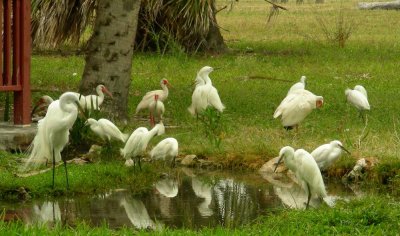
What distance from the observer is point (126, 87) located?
1438cm

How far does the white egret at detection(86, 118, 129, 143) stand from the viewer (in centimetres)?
1148

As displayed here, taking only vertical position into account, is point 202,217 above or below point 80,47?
above

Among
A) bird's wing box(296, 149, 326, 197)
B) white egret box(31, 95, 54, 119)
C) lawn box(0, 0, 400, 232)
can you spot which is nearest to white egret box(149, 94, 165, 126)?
→ lawn box(0, 0, 400, 232)

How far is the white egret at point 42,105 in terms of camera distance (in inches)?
520

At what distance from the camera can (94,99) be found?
13.2 meters

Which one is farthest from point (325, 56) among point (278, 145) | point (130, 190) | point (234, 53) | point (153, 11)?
point (130, 190)

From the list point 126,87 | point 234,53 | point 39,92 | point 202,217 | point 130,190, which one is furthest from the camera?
point 234,53

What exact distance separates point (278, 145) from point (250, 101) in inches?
181

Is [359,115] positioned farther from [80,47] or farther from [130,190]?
[80,47]

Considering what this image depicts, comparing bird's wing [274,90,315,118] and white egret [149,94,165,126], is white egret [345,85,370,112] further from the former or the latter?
white egret [149,94,165,126]

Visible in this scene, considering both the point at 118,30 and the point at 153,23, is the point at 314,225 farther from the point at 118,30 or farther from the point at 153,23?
the point at 153,23

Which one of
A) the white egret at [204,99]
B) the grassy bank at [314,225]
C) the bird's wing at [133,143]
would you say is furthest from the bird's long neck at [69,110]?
the white egret at [204,99]

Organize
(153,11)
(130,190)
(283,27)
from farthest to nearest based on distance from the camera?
(283,27)
(153,11)
(130,190)

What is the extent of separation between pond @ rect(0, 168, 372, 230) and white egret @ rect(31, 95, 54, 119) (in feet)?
8.11
